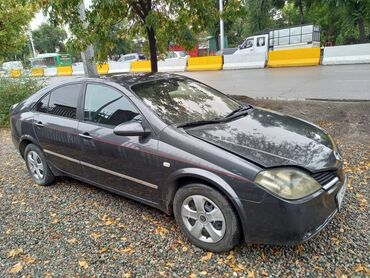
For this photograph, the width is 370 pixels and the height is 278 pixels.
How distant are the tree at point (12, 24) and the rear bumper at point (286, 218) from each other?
10.2 meters

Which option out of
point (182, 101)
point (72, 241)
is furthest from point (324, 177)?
point (72, 241)

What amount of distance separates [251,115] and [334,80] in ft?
30.3

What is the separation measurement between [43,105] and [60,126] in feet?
2.16

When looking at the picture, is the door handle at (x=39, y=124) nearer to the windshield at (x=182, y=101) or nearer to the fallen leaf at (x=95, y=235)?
the windshield at (x=182, y=101)

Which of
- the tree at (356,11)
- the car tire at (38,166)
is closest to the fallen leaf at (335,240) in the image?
the car tire at (38,166)

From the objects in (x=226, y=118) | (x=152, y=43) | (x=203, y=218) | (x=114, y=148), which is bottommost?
(x=203, y=218)

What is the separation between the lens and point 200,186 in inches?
107

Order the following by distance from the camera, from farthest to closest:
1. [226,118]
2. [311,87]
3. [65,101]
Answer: [311,87], [65,101], [226,118]

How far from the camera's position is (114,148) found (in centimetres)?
329

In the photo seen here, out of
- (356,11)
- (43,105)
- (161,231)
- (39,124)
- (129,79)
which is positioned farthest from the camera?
(356,11)

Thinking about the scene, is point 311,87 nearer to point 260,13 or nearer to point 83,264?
point 83,264

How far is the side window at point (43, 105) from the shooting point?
429 cm

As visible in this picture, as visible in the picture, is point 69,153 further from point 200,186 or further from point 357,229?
point 357,229

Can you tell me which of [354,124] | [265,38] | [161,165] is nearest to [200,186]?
[161,165]
